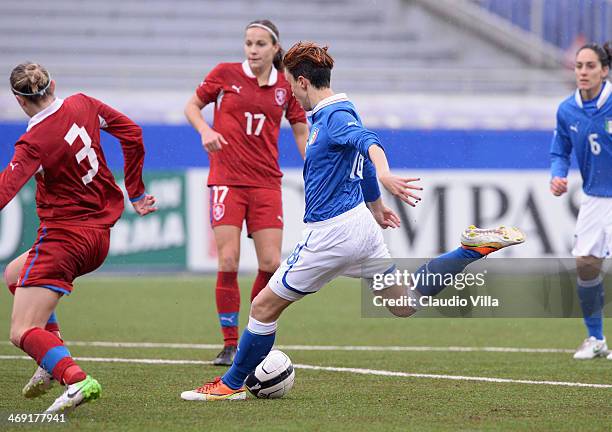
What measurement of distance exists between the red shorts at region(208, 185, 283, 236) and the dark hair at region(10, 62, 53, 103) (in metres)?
2.49

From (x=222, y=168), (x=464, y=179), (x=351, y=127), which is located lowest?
(x=464, y=179)

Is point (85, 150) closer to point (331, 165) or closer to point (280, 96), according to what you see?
point (331, 165)

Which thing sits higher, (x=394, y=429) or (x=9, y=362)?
(x=394, y=429)

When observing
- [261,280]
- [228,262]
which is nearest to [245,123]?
[228,262]

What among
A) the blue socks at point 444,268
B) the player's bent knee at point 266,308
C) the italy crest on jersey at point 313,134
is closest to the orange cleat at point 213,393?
the player's bent knee at point 266,308

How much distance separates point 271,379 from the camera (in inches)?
248

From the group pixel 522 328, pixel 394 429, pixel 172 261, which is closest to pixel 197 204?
pixel 172 261

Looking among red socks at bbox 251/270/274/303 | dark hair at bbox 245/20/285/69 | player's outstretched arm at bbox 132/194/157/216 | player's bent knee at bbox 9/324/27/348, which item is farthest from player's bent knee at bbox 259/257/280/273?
player's bent knee at bbox 9/324/27/348

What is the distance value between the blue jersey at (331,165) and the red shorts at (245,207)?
6.80 feet

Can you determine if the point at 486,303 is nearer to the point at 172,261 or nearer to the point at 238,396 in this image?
the point at 238,396

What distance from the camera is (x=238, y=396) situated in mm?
6316

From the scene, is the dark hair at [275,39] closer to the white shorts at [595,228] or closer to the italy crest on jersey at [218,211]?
the italy crest on jersey at [218,211]

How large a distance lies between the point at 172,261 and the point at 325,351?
19.6ft

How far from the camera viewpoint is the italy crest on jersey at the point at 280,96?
8.34 meters
